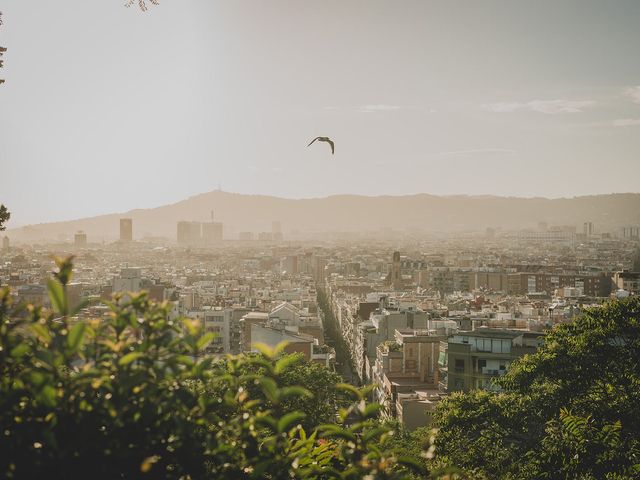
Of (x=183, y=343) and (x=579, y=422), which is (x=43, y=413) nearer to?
(x=183, y=343)

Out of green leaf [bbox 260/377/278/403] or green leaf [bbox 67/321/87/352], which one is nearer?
green leaf [bbox 67/321/87/352]

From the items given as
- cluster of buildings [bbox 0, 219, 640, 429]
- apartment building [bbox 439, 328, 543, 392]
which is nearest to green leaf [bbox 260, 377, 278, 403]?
cluster of buildings [bbox 0, 219, 640, 429]

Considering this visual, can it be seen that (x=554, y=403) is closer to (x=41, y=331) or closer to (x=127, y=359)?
(x=127, y=359)

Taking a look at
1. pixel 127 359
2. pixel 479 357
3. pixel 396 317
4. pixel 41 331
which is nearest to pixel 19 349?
pixel 41 331

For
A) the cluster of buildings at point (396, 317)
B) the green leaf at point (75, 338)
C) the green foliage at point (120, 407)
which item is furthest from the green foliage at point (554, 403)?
the green leaf at point (75, 338)

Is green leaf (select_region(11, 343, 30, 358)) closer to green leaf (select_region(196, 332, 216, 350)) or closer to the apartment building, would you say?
green leaf (select_region(196, 332, 216, 350))

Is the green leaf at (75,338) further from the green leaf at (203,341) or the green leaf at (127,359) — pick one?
the green leaf at (203,341)

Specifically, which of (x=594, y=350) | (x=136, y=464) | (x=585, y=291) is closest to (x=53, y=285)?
(x=136, y=464)
